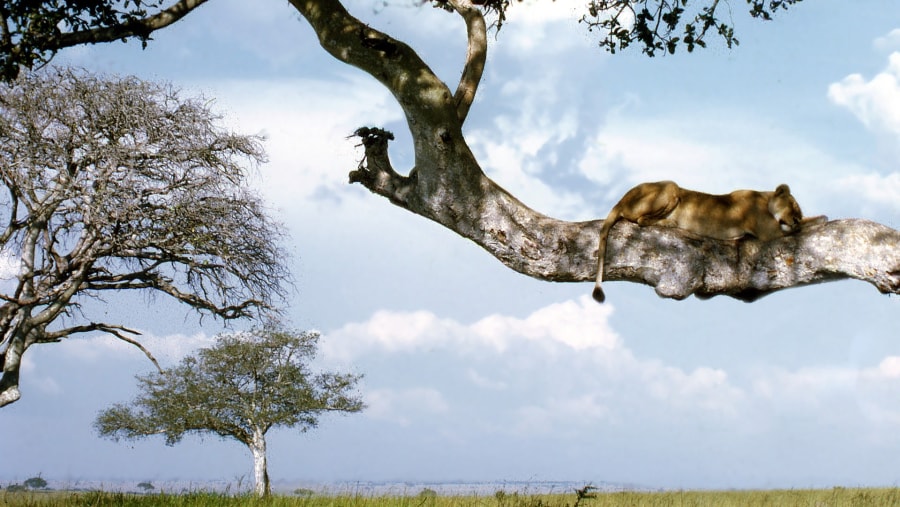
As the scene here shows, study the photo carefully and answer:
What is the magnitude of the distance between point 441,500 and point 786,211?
5.33 metres

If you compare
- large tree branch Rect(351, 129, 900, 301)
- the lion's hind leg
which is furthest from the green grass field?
the lion's hind leg

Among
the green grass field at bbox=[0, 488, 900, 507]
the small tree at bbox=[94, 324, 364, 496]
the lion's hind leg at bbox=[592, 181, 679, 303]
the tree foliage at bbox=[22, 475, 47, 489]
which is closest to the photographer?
the lion's hind leg at bbox=[592, 181, 679, 303]

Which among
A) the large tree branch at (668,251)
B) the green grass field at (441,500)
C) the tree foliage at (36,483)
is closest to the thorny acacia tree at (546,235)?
the large tree branch at (668,251)

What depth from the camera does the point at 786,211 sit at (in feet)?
25.6

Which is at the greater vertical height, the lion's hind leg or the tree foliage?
the lion's hind leg

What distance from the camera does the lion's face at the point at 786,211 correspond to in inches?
305

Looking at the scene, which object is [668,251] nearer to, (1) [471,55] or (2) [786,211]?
(2) [786,211]

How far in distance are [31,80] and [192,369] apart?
864cm

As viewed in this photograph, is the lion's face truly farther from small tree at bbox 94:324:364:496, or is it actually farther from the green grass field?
small tree at bbox 94:324:364:496

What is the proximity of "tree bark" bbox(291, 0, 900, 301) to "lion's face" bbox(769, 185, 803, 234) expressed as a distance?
582mm

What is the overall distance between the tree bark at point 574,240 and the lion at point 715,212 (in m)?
0.49

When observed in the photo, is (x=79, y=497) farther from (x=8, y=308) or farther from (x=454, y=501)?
(x=8, y=308)

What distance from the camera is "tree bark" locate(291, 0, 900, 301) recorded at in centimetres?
692

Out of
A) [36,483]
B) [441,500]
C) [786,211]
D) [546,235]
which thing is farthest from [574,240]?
[36,483]
